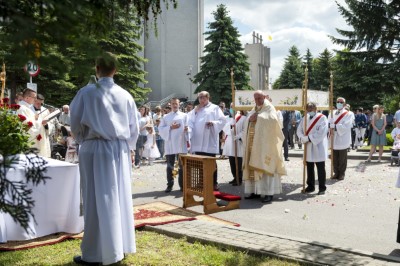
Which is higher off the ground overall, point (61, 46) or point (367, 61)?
point (367, 61)

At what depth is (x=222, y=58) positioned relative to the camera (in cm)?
4319

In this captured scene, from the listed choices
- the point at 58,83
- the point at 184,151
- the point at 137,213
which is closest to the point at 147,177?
the point at 184,151

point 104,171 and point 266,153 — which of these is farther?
point 266,153

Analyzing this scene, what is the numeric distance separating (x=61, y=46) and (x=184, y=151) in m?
8.63

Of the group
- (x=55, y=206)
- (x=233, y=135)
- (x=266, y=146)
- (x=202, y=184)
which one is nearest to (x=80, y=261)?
(x=55, y=206)

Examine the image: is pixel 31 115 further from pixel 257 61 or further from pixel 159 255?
pixel 257 61

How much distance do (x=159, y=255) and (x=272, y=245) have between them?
1307 mm

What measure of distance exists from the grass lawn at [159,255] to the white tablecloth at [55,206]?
1.37 feet

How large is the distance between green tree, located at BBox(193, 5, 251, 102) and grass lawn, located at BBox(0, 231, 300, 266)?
37.1 m

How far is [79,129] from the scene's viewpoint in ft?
17.2

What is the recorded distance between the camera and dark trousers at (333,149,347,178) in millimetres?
12789

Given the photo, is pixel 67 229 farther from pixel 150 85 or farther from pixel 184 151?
pixel 150 85

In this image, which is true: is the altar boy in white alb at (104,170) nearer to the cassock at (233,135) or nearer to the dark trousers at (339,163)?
the cassock at (233,135)

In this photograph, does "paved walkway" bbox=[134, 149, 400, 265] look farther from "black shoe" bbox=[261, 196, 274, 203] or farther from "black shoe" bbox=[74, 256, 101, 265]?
"black shoe" bbox=[261, 196, 274, 203]
